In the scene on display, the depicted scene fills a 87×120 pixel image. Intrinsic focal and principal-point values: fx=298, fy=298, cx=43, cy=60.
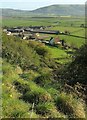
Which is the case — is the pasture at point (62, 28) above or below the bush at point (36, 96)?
above

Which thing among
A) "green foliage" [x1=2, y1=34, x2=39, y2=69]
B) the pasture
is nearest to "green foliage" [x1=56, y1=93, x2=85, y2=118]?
"green foliage" [x1=2, y1=34, x2=39, y2=69]

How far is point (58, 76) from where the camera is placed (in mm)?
11633

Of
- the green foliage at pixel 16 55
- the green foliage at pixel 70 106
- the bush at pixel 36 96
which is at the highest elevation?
the green foliage at pixel 16 55

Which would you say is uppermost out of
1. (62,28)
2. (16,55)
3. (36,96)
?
(62,28)

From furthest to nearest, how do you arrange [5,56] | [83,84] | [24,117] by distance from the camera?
[5,56], [83,84], [24,117]

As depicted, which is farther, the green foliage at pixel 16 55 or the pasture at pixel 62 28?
the pasture at pixel 62 28

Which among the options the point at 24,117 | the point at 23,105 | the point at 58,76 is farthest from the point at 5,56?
the point at 24,117

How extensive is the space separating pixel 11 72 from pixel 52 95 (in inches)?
110

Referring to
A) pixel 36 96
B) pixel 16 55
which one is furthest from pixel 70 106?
pixel 16 55

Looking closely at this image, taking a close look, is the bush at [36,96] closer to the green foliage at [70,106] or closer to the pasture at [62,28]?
the green foliage at [70,106]

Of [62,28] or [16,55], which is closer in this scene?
[16,55]

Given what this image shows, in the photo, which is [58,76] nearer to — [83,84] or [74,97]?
[83,84]

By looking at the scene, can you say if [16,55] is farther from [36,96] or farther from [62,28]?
[62,28]

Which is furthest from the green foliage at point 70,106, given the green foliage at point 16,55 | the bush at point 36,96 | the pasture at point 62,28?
the pasture at point 62,28
